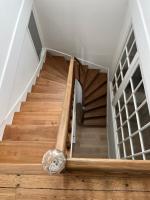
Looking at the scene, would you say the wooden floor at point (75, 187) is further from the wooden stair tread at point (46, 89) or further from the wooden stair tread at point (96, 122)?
the wooden stair tread at point (96, 122)

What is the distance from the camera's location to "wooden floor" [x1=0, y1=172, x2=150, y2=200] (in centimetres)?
124

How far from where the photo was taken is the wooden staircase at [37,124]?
223 cm

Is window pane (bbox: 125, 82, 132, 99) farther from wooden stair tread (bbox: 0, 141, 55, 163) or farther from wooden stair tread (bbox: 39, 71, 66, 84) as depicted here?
wooden stair tread (bbox: 0, 141, 55, 163)

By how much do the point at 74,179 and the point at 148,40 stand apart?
6.40 feet

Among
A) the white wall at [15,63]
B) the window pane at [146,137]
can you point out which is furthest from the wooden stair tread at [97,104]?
the window pane at [146,137]

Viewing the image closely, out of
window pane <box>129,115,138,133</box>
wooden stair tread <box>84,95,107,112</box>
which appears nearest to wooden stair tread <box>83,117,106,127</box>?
wooden stair tread <box>84,95,107,112</box>

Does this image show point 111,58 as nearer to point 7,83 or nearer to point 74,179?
point 7,83

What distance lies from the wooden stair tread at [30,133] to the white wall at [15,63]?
0.12m

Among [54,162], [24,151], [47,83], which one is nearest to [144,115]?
[24,151]

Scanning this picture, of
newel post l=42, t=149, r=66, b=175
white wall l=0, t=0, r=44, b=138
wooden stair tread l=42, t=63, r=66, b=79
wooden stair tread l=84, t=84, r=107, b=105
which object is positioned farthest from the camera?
wooden stair tread l=84, t=84, r=107, b=105

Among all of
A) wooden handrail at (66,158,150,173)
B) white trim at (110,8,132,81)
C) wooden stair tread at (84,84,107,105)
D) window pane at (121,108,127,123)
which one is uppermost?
white trim at (110,8,132,81)

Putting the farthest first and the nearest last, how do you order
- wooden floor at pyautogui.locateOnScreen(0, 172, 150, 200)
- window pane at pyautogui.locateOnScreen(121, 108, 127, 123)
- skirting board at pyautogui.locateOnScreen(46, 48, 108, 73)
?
skirting board at pyautogui.locateOnScreen(46, 48, 108, 73)
window pane at pyautogui.locateOnScreen(121, 108, 127, 123)
wooden floor at pyautogui.locateOnScreen(0, 172, 150, 200)

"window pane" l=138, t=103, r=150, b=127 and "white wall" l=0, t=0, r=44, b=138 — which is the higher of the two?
"white wall" l=0, t=0, r=44, b=138

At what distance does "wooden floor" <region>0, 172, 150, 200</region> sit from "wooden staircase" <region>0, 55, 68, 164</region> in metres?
0.82
